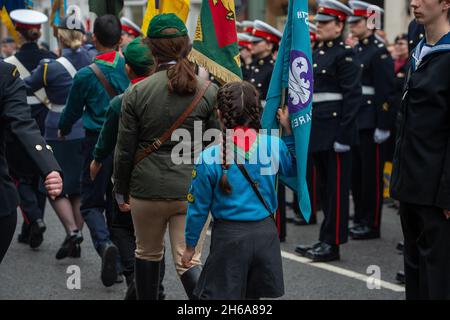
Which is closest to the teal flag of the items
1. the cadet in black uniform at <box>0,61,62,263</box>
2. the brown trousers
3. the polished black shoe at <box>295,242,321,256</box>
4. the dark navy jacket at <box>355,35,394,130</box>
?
the brown trousers

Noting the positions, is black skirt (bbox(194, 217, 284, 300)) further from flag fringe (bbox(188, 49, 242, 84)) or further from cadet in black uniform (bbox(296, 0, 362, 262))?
cadet in black uniform (bbox(296, 0, 362, 262))

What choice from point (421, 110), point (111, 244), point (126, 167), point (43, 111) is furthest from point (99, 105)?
point (421, 110)

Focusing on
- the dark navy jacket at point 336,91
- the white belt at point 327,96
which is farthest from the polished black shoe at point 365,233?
the white belt at point 327,96

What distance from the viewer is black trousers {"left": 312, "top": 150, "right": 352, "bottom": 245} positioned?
8.13m

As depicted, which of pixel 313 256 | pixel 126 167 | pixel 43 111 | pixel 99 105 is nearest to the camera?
pixel 126 167

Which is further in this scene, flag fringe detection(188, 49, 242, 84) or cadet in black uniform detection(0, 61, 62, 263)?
flag fringe detection(188, 49, 242, 84)

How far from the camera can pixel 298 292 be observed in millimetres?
6922

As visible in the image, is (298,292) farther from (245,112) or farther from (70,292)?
(245,112)

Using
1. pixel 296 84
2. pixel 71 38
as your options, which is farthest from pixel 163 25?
pixel 71 38

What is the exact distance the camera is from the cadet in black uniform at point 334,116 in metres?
8.09

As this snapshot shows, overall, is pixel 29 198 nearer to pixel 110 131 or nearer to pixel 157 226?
pixel 110 131

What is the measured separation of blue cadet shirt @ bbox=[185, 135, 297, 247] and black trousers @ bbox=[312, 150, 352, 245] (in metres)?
3.47

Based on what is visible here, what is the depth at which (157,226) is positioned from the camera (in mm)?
5586
